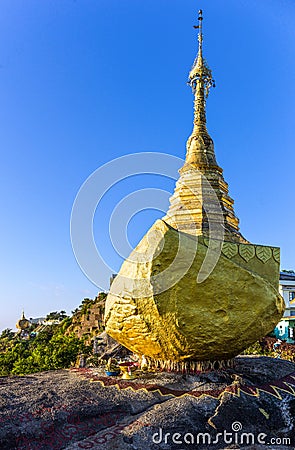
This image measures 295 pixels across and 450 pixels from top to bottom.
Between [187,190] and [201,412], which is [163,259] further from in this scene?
[187,190]

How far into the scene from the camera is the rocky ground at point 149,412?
23.0ft

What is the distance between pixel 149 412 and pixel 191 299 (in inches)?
103

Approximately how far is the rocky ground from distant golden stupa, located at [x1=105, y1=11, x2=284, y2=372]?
2.27ft

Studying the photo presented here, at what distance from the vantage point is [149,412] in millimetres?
7742

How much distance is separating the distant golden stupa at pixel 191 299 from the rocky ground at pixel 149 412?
692 mm

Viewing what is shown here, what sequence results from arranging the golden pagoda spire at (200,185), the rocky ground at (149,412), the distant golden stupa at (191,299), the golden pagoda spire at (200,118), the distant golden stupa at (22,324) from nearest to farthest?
1. the rocky ground at (149,412)
2. the distant golden stupa at (191,299)
3. the golden pagoda spire at (200,185)
4. the golden pagoda spire at (200,118)
5. the distant golden stupa at (22,324)

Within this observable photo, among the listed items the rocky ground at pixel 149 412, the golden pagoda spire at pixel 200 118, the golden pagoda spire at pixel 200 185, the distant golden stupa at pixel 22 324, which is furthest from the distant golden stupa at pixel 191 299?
the distant golden stupa at pixel 22 324

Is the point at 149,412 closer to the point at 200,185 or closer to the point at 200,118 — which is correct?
the point at 200,185

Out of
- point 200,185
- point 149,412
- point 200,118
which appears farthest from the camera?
point 200,118

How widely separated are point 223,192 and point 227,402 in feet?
27.3

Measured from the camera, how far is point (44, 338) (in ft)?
99.6

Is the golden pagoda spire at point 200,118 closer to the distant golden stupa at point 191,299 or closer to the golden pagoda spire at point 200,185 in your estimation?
the golden pagoda spire at point 200,185

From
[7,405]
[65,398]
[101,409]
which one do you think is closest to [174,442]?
[101,409]

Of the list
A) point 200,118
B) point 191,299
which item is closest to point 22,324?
point 200,118
